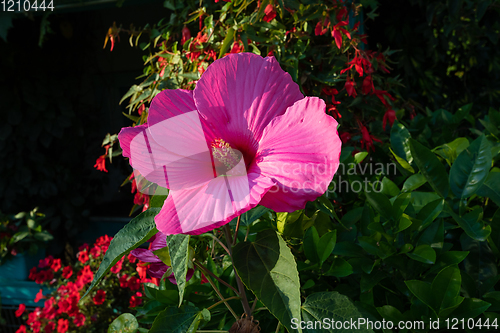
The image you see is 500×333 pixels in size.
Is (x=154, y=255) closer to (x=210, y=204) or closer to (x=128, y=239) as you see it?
(x=128, y=239)

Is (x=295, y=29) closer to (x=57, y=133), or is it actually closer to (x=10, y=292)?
(x=57, y=133)

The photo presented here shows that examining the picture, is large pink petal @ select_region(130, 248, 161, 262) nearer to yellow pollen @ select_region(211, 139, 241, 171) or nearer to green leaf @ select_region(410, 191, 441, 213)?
yellow pollen @ select_region(211, 139, 241, 171)

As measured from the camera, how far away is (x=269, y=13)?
1.11 meters

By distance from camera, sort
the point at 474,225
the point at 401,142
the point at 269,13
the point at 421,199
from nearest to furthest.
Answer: the point at 474,225, the point at 421,199, the point at 401,142, the point at 269,13

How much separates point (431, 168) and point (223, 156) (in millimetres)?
461

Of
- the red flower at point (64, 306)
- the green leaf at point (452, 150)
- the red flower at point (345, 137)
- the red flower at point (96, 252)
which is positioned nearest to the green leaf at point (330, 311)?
the green leaf at point (452, 150)

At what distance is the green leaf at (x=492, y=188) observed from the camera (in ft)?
2.28

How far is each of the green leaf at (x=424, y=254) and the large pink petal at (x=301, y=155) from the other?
0.32 m

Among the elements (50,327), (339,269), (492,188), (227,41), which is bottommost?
(50,327)

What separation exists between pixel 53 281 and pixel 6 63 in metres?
1.74

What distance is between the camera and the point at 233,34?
1.14 meters

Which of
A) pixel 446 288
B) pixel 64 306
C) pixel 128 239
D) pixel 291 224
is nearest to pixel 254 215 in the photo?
pixel 291 224

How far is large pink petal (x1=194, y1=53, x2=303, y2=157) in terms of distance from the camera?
0.46 metres

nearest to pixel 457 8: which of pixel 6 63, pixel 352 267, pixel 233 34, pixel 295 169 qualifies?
pixel 233 34
